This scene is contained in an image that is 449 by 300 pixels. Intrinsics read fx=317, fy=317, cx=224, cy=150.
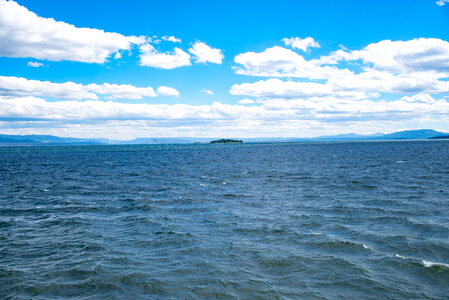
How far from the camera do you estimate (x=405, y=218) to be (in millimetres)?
21516

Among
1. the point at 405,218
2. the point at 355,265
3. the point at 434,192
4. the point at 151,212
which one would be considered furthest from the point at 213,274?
the point at 434,192

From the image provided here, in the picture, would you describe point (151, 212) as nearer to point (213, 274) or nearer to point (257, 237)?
point (257, 237)

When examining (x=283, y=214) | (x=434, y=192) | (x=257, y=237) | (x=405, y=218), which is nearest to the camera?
(x=257, y=237)

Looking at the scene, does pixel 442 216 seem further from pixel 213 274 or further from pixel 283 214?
pixel 213 274

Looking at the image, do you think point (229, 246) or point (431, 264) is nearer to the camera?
point (431, 264)

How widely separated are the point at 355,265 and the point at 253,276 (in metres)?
4.70

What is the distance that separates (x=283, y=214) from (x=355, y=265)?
936 cm

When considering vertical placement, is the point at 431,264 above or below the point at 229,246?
above

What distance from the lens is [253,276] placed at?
13258 millimetres

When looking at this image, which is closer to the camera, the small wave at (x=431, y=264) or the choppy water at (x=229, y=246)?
the choppy water at (x=229, y=246)

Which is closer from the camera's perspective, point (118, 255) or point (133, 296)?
point (133, 296)

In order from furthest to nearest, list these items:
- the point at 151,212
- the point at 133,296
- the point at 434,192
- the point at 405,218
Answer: the point at 434,192, the point at 151,212, the point at 405,218, the point at 133,296

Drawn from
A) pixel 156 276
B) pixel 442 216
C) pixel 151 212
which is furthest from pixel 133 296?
pixel 442 216

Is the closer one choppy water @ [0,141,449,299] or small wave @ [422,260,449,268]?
choppy water @ [0,141,449,299]
